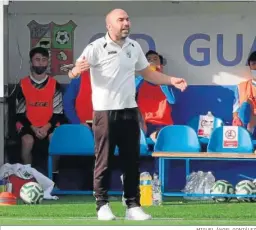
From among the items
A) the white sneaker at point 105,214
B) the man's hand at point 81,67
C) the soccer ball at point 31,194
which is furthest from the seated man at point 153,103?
the man's hand at point 81,67

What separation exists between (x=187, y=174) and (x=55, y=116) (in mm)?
1956

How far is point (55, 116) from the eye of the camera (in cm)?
1370

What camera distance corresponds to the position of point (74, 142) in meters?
13.3

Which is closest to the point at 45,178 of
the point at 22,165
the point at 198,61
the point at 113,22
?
the point at 22,165

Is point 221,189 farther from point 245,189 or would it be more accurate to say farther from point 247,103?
point 247,103

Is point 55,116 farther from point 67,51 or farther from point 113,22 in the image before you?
point 113,22

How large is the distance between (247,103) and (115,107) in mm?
4398

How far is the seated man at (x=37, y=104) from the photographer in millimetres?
13547

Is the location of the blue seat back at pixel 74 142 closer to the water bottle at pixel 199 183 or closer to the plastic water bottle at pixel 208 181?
the water bottle at pixel 199 183

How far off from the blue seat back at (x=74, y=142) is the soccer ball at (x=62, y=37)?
138 cm

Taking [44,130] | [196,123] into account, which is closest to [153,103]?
[196,123]

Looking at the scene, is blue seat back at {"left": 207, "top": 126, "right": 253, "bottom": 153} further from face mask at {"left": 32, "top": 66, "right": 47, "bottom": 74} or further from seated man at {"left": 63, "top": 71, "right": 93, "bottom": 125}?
face mask at {"left": 32, "top": 66, "right": 47, "bottom": 74}

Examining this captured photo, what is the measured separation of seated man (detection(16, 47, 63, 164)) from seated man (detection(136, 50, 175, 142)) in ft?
3.60

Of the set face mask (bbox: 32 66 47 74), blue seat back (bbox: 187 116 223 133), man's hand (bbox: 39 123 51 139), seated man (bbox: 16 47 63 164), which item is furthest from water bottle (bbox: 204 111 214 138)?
face mask (bbox: 32 66 47 74)
